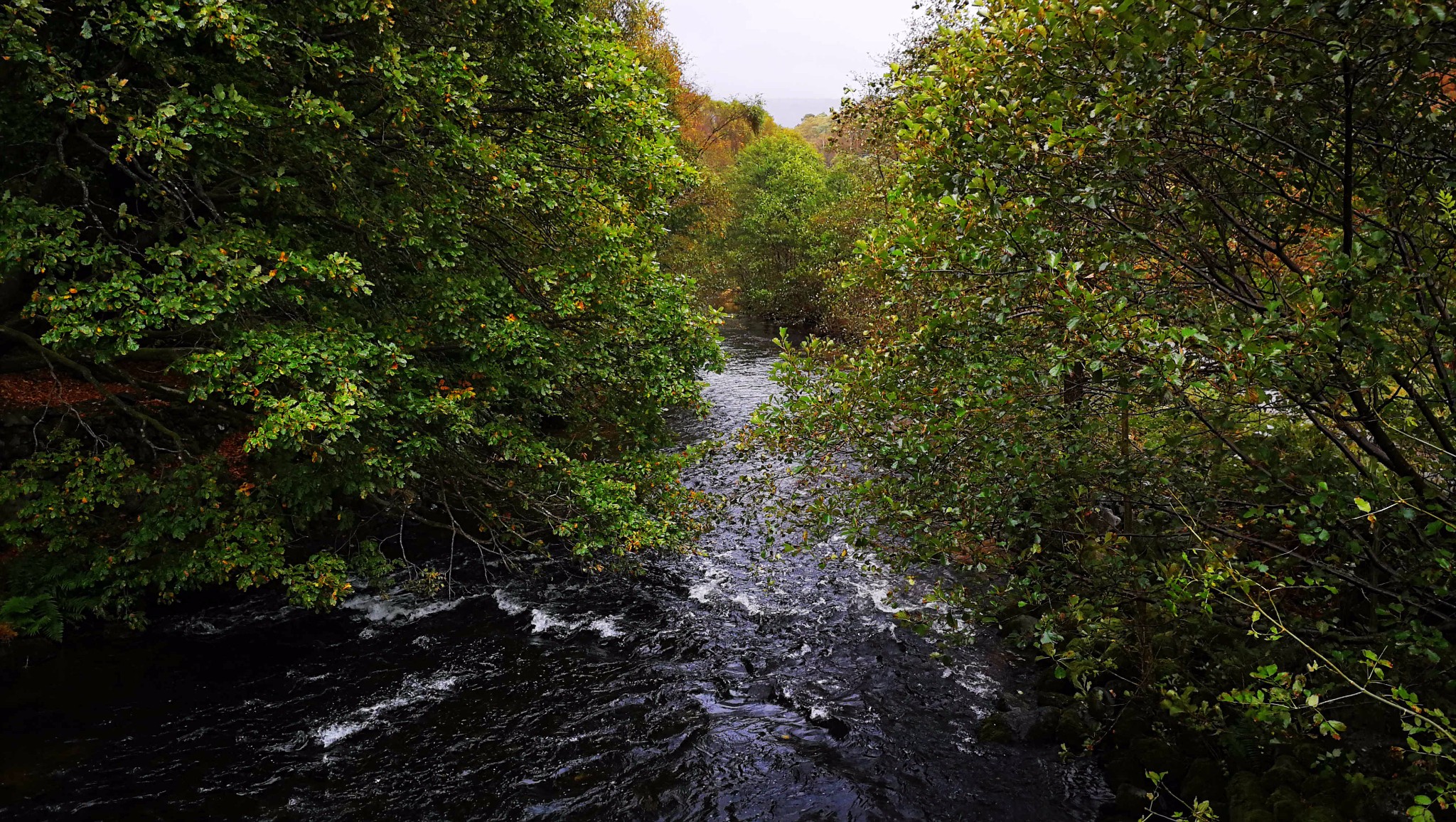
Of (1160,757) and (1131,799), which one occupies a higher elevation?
(1160,757)

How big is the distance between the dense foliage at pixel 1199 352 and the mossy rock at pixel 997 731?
1.19 m

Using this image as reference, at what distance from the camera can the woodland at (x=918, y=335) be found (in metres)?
4.28

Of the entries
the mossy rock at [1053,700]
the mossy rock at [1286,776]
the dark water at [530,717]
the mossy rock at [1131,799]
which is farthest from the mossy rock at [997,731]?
the mossy rock at [1286,776]

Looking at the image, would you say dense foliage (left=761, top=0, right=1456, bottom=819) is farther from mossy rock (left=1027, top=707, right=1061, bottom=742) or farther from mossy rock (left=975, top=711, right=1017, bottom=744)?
mossy rock (left=975, top=711, right=1017, bottom=744)

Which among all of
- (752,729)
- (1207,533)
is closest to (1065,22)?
(1207,533)

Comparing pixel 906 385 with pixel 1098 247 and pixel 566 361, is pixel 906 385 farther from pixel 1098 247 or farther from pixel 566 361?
pixel 566 361

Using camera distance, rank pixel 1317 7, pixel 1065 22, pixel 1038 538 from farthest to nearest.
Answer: pixel 1038 538, pixel 1065 22, pixel 1317 7

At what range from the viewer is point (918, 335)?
6.94 m

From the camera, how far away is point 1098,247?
5352 mm

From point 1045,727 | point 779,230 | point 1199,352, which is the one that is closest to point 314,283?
point 1199,352

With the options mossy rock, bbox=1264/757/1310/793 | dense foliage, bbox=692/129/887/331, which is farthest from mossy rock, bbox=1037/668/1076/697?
dense foliage, bbox=692/129/887/331

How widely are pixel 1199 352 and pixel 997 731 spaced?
20.7 ft

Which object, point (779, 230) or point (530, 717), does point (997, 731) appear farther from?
point (779, 230)

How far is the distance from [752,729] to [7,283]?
1141 cm
